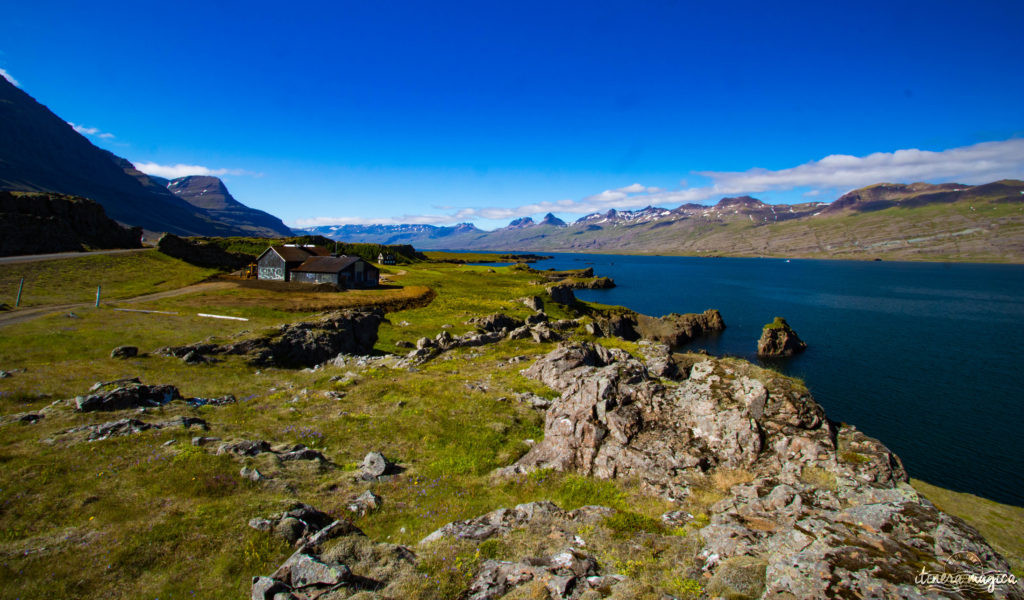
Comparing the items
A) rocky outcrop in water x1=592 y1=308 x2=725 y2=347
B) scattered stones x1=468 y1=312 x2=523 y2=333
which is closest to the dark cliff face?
scattered stones x1=468 y1=312 x2=523 y2=333

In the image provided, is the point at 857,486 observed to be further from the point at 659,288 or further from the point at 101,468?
the point at 659,288

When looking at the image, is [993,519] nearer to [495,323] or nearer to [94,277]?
[495,323]

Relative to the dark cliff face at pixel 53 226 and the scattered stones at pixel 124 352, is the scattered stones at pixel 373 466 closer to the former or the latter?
the scattered stones at pixel 124 352

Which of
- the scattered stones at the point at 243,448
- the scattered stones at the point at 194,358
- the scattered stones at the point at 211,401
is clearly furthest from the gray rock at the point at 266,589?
the scattered stones at the point at 194,358

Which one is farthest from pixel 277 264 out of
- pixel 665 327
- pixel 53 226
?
pixel 665 327

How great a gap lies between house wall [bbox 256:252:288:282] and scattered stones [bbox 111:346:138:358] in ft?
187

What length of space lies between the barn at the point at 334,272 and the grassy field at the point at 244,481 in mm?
49377

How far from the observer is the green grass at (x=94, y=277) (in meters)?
46.3

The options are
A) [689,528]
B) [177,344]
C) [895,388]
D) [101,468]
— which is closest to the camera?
[689,528]

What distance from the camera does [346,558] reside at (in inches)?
414

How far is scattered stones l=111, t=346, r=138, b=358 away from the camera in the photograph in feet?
94.0

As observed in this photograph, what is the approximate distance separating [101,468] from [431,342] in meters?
29.3

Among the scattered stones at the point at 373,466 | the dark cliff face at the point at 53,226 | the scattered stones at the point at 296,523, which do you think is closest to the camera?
the scattered stones at the point at 296,523

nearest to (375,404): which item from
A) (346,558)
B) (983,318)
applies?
(346,558)
